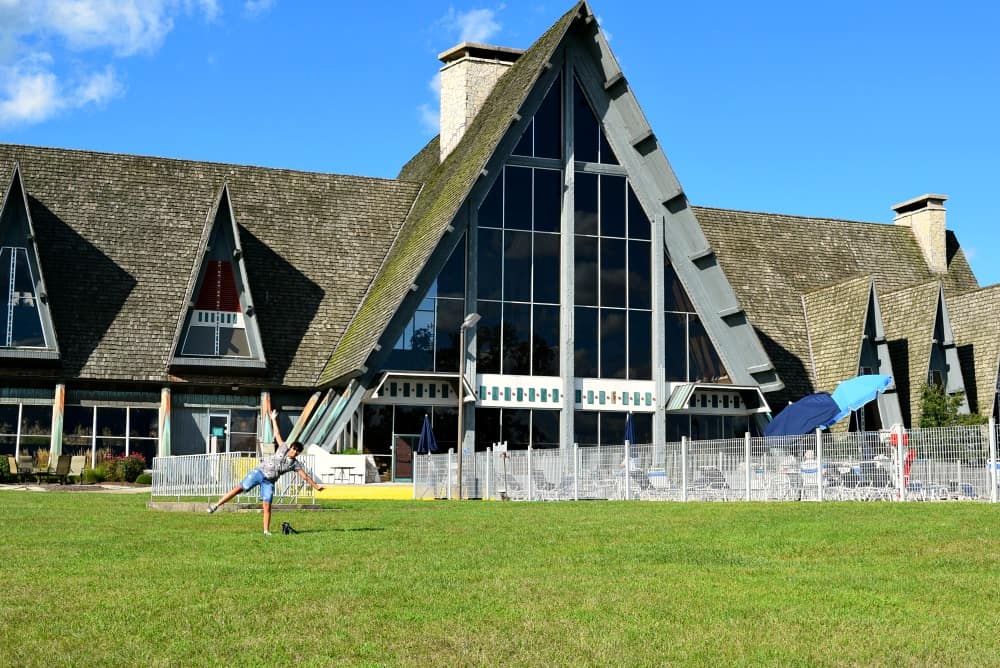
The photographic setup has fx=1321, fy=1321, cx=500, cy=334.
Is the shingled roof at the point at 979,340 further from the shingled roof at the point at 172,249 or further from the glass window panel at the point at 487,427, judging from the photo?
the shingled roof at the point at 172,249

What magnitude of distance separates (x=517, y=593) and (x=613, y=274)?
33376 millimetres

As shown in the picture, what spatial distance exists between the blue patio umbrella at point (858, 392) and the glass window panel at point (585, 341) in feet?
28.4

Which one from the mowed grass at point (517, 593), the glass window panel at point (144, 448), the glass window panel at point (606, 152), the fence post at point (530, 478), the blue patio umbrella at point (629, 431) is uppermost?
the glass window panel at point (606, 152)

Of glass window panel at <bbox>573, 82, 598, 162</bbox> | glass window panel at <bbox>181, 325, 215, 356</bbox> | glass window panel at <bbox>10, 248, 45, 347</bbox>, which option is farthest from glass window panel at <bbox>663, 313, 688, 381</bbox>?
glass window panel at <bbox>10, 248, 45, 347</bbox>

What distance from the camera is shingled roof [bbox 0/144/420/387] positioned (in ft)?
136

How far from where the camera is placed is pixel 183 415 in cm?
4166

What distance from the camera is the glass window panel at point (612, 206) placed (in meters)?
44.2

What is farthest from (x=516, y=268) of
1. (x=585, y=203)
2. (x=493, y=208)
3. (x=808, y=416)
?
(x=808, y=416)

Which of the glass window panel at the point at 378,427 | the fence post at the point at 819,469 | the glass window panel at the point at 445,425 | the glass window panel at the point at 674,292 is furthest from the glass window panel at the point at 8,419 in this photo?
the fence post at the point at 819,469

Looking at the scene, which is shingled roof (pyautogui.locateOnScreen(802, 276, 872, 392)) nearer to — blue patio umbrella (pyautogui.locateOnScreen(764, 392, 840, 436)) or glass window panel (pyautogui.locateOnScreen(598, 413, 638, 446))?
glass window panel (pyautogui.locateOnScreen(598, 413, 638, 446))

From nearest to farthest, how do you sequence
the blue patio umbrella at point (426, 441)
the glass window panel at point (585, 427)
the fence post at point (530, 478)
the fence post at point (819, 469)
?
the fence post at point (819, 469) → the fence post at point (530, 478) → the blue patio umbrella at point (426, 441) → the glass window panel at point (585, 427)

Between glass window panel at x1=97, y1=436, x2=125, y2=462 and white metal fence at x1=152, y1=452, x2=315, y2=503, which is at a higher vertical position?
→ glass window panel at x1=97, y1=436, x2=125, y2=462

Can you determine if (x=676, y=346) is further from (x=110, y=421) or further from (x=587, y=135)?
(x=110, y=421)

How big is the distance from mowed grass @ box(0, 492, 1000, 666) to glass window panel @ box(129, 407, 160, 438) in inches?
893
